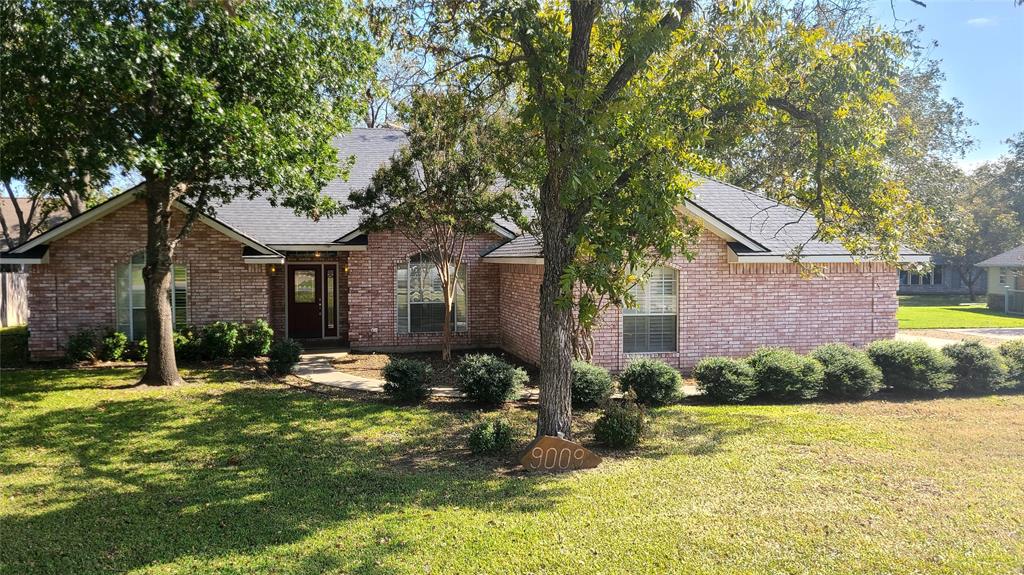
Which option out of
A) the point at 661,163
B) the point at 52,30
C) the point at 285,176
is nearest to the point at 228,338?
the point at 285,176

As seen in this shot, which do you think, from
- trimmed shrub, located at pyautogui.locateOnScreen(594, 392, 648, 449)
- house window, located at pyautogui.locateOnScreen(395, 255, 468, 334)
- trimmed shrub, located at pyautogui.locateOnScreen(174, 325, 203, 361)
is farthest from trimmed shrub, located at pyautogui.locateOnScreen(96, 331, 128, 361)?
trimmed shrub, located at pyautogui.locateOnScreen(594, 392, 648, 449)

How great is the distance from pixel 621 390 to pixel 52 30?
993 cm

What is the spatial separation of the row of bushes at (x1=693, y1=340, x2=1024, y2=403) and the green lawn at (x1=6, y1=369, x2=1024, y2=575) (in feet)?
2.56

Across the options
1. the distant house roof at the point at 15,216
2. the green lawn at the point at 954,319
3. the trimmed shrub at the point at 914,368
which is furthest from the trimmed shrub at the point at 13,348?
the green lawn at the point at 954,319

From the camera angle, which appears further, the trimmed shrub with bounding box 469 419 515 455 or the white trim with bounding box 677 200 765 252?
the white trim with bounding box 677 200 765 252

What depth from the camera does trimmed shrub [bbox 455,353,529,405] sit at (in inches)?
403

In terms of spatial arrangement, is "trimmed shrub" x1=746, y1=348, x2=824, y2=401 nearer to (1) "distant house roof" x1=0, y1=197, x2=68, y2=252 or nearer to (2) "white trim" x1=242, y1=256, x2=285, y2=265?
(2) "white trim" x1=242, y1=256, x2=285, y2=265

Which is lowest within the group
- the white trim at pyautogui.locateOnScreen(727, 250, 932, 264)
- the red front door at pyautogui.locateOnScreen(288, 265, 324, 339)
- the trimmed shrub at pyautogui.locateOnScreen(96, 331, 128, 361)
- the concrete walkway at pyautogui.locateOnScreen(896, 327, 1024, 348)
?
the concrete walkway at pyautogui.locateOnScreen(896, 327, 1024, 348)

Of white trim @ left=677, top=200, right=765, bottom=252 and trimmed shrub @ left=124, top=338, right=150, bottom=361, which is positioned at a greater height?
white trim @ left=677, top=200, right=765, bottom=252

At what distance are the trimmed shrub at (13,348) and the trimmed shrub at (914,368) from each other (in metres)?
18.6

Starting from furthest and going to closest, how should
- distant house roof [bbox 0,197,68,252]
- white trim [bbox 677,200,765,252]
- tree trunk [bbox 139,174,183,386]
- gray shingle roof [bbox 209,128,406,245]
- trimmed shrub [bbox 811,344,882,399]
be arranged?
distant house roof [bbox 0,197,68,252]
gray shingle roof [bbox 209,128,406,245]
white trim [bbox 677,200,765,252]
tree trunk [bbox 139,174,183,386]
trimmed shrub [bbox 811,344,882,399]

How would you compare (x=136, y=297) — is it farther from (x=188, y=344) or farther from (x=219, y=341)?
(x=219, y=341)

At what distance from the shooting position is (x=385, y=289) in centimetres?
1650

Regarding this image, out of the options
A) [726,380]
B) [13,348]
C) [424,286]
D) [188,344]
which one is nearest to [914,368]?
[726,380]
